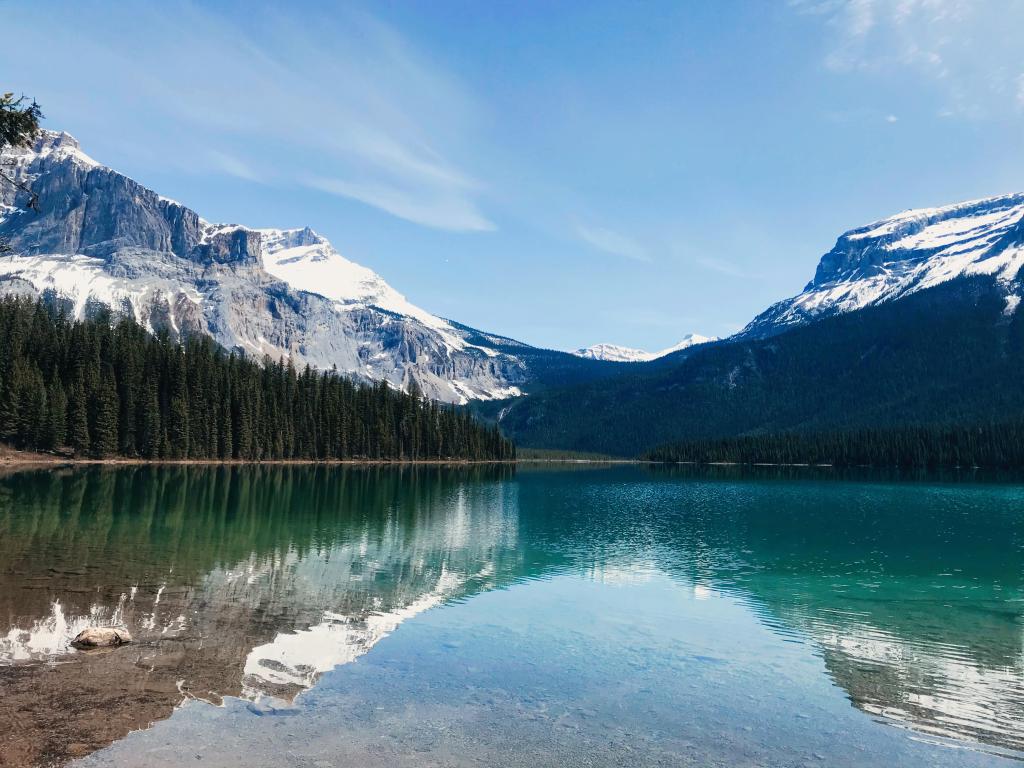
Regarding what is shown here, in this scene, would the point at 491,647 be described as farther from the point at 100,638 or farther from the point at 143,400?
the point at 143,400

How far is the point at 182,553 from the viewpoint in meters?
44.3

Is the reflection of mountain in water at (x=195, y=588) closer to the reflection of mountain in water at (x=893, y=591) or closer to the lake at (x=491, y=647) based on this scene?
the lake at (x=491, y=647)

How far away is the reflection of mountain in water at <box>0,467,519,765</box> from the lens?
20.6 meters

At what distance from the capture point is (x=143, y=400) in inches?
5625

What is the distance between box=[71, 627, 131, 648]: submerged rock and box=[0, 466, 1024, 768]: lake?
53cm

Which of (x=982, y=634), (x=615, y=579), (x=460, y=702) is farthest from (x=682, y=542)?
(x=460, y=702)

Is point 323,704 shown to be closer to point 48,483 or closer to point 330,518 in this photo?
point 330,518

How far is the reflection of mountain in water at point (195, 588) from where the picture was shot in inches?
811

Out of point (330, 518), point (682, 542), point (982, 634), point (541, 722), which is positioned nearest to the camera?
point (541, 722)

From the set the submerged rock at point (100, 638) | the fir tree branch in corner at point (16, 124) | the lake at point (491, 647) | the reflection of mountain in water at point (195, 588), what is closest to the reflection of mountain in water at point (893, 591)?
the lake at point (491, 647)

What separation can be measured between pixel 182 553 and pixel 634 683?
3201 centimetres

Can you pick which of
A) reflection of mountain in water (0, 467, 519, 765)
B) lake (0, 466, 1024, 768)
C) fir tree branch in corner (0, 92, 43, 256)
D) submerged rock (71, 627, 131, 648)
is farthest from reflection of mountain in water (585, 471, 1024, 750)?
fir tree branch in corner (0, 92, 43, 256)

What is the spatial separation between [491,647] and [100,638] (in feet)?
45.9

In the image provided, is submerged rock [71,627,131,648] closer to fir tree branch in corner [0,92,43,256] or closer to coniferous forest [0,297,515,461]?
fir tree branch in corner [0,92,43,256]
